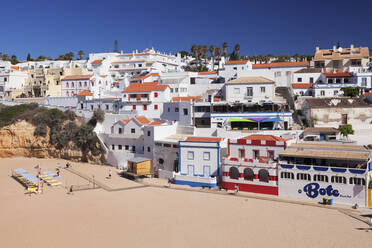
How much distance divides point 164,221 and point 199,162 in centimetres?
1001

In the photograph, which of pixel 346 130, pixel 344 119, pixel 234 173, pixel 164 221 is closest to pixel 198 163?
pixel 234 173

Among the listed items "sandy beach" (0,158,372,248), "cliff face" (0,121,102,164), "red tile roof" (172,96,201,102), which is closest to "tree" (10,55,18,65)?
"cliff face" (0,121,102,164)

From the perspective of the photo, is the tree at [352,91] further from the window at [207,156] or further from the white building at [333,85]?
the window at [207,156]

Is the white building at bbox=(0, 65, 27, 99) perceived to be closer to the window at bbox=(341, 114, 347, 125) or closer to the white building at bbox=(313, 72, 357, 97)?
the white building at bbox=(313, 72, 357, 97)

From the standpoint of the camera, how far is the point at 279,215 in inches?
971

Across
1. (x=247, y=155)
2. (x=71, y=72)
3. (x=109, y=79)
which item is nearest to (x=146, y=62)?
(x=109, y=79)

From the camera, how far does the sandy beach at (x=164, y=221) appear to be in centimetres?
2088

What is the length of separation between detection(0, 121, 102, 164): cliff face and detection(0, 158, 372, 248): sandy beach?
15.2 metres

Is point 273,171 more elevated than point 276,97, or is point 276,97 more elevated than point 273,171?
point 276,97

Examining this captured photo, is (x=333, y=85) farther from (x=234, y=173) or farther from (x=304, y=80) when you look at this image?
(x=234, y=173)

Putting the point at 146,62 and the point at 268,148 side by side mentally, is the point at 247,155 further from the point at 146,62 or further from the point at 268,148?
the point at 146,62

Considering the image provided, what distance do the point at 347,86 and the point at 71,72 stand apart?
50.6 metres

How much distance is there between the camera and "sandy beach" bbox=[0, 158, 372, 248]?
20.9 meters

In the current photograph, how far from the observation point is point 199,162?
3303 cm
